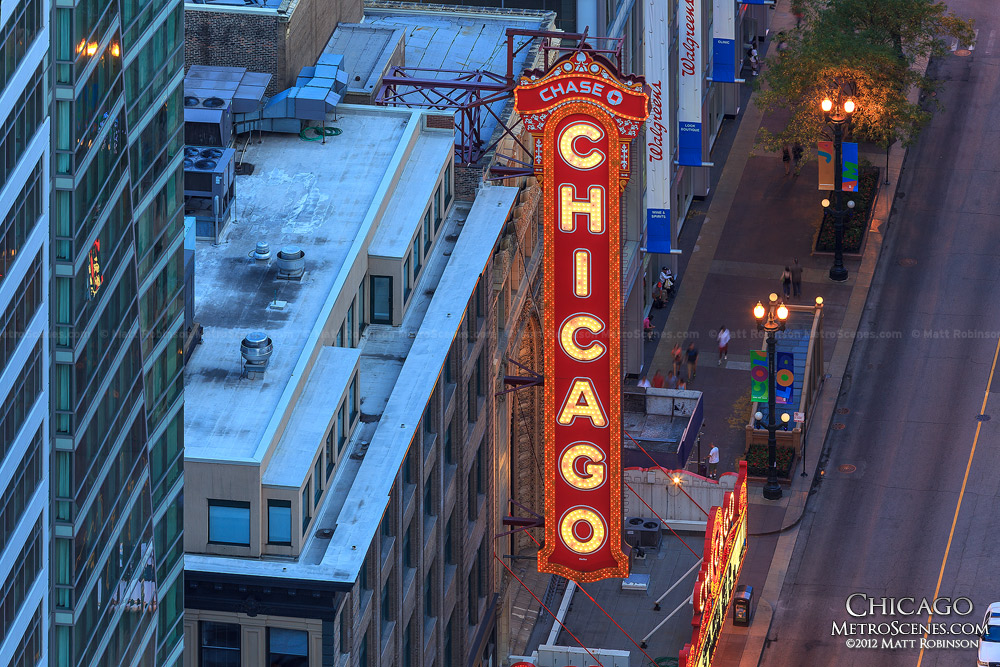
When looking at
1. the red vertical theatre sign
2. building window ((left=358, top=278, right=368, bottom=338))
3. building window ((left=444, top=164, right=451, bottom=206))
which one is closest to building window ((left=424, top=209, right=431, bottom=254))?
building window ((left=444, top=164, right=451, bottom=206))

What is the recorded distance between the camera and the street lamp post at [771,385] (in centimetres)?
9688

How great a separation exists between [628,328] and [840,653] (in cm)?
2325

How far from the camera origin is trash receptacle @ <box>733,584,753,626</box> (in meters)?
93.6

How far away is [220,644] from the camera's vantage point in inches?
2724

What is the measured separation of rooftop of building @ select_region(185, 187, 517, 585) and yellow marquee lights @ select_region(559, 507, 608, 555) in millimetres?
6455

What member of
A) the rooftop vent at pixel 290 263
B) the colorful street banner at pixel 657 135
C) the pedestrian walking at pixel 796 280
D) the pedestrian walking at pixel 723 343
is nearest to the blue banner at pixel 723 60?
the pedestrian walking at pixel 796 280

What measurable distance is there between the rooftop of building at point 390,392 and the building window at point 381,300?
1.04ft

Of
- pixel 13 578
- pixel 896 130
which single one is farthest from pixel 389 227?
pixel 896 130

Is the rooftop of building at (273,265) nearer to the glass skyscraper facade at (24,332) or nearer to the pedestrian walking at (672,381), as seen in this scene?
the glass skyscraper facade at (24,332)

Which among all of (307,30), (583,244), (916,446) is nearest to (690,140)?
(916,446)

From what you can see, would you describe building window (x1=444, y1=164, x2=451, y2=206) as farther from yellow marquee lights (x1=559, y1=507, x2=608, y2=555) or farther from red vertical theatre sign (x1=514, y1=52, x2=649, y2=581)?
yellow marquee lights (x1=559, y1=507, x2=608, y2=555)

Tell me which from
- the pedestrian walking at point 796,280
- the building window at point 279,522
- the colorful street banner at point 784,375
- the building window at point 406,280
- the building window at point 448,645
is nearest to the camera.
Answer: the building window at point 279,522

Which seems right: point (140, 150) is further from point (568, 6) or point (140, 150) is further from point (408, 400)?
point (568, 6)

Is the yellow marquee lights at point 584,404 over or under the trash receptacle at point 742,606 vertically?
over
